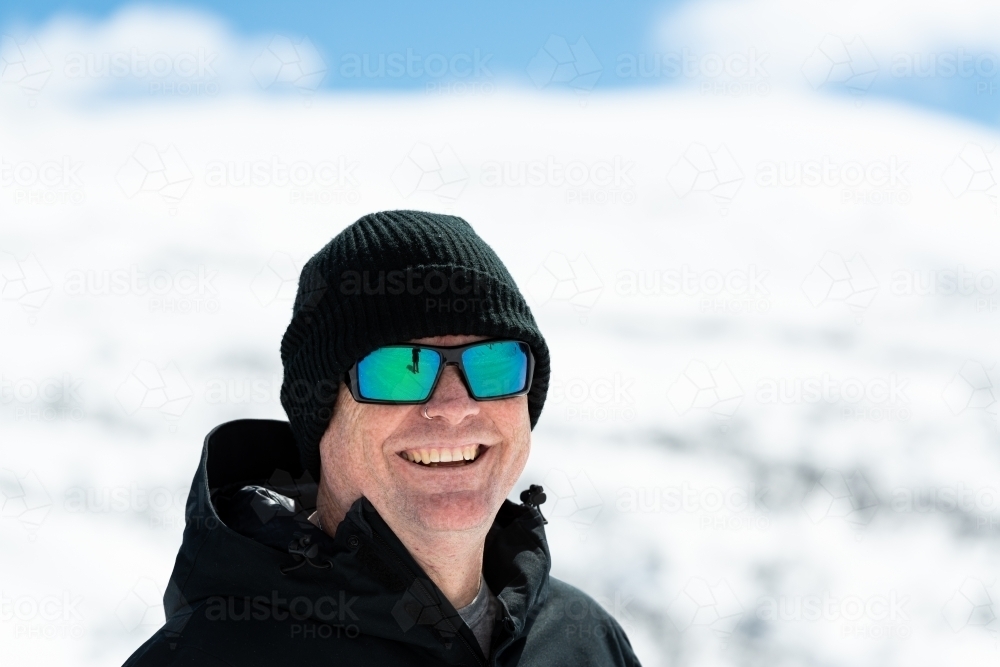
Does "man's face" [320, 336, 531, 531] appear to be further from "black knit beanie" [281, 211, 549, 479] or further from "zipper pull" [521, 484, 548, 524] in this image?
"zipper pull" [521, 484, 548, 524]

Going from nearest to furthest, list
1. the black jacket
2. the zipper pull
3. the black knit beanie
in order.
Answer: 1. the black jacket
2. the black knit beanie
3. the zipper pull

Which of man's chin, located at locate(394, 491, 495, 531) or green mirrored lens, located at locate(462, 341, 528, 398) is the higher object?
green mirrored lens, located at locate(462, 341, 528, 398)

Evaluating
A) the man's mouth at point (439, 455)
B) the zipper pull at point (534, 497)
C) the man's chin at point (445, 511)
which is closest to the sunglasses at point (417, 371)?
the man's mouth at point (439, 455)

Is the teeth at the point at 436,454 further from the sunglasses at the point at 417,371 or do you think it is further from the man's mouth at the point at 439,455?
the sunglasses at the point at 417,371

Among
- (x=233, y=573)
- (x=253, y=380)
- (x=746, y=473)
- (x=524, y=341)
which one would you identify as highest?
(x=524, y=341)


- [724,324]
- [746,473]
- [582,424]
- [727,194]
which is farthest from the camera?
[727,194]

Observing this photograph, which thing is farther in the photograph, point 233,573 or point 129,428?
point 129,428

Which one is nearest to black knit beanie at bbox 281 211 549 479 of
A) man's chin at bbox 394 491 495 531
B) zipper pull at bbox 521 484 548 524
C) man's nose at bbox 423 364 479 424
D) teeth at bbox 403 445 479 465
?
man's nose at bbox 423 364 479 424

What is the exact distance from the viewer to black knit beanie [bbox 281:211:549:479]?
224 cm

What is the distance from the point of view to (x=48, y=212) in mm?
18531

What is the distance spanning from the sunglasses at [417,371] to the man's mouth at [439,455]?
14cm

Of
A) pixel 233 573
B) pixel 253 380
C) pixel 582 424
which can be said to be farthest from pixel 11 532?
pixel 233 573

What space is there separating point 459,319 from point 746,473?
7.99 meters

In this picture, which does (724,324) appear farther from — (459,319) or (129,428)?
(459,319)
